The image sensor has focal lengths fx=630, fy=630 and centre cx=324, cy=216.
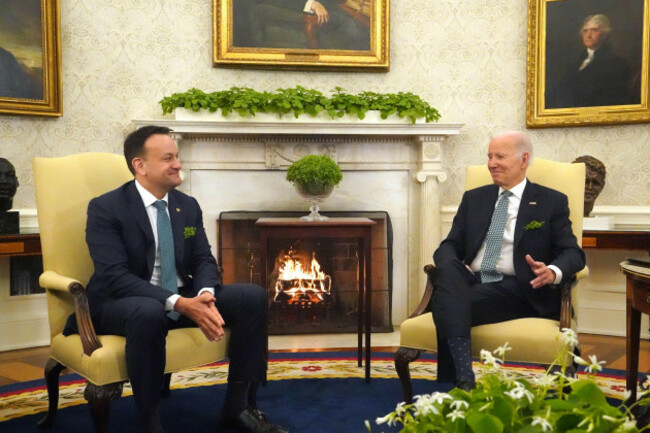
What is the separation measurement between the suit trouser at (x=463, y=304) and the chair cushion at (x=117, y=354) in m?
1.00

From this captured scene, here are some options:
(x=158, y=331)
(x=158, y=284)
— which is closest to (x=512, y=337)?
(x=158, y=331)

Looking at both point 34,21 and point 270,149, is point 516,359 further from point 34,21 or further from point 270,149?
point 34,21

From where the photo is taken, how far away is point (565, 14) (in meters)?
5.23

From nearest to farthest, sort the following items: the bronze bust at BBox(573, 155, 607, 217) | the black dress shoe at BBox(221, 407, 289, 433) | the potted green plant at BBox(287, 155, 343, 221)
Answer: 1. the black dress shoe at BBox(221, 407, 289, 433)
2. the potted green plant at BBox(287, 155, 343, 221)
3. the bronze bust at BBox(573, 155, 607, 217)

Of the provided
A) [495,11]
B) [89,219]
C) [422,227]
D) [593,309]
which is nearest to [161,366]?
[89,219]

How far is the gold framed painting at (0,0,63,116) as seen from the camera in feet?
15.6

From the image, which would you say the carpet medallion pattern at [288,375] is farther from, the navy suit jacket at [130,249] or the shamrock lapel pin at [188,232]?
the shamrock lapel pin at [188,232]

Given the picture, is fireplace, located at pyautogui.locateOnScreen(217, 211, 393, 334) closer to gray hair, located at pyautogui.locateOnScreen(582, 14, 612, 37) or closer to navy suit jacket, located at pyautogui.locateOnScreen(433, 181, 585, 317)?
navy suit jacket, located at pyautogui.locateOnScreen(433, 181, 585, 317)

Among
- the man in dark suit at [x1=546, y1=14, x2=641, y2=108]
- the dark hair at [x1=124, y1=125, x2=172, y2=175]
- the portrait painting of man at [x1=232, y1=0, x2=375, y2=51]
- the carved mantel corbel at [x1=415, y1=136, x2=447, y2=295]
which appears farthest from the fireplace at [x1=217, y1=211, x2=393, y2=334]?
the dark hair at [x1=124, y1=125, x2=172, y2=175]

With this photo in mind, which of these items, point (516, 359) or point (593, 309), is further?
point (593, 309)

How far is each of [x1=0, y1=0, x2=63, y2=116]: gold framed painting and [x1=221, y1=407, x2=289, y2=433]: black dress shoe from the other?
3187mm

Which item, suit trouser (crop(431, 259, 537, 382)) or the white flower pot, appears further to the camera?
the white flower pot

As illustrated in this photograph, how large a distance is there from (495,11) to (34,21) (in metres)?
3.76

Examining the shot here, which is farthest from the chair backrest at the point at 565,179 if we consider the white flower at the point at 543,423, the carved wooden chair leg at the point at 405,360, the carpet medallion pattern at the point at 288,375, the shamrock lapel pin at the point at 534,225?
the white flower at the point at 543,423
